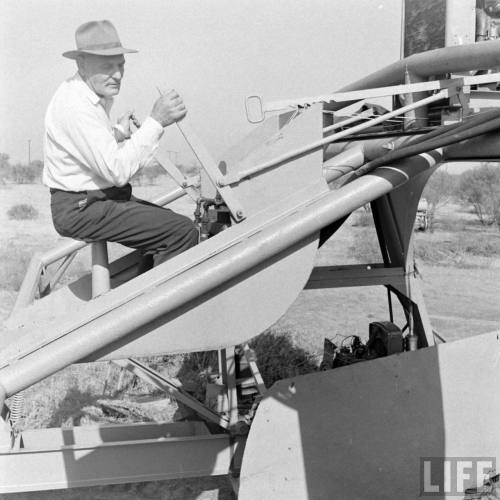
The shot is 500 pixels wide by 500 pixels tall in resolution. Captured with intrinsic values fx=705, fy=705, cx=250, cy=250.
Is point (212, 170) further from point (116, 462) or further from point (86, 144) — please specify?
point (116, 462)

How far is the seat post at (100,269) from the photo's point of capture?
347 centimetres

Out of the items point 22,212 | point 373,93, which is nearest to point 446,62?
point 373,93

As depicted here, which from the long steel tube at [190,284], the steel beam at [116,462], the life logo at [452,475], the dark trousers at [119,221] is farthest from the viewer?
the steel beam at [116,462]

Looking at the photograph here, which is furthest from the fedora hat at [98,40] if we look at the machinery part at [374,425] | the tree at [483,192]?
the tree at [483,192]

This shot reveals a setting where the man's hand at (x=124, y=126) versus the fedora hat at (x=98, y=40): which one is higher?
the fedora hat at (x=98, y=40)

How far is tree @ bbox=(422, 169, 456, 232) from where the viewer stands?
1977 cm

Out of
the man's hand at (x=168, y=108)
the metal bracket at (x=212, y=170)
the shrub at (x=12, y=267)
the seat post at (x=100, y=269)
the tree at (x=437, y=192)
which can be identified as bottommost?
the tree at (x=437, y=192)

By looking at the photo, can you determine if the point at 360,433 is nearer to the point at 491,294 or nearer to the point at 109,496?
the point at 109,496

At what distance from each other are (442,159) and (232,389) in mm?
2072

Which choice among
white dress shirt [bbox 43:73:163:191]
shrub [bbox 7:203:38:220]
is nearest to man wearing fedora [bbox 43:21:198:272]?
white dress shirt [bbox 43:73:163:191]

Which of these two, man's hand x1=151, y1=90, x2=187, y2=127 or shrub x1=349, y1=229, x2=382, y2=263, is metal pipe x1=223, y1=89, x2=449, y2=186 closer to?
man's hand x1=151, y1=90, x2=187, y2=127

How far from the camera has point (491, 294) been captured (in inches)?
457

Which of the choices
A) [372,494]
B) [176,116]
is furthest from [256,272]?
[372,494]

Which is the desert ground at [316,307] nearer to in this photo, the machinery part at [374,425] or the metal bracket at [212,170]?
the machinery part at [374,425]
